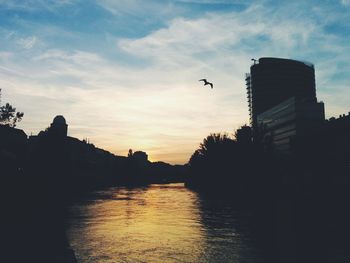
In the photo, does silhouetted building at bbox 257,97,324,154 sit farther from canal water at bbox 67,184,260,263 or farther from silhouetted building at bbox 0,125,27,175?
canal water at bbox 67,184,260,263

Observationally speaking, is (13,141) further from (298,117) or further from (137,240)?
(137,240)

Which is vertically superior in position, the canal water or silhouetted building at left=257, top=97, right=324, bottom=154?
silhouetted building at left=257, top=97, right=324, bottom=154

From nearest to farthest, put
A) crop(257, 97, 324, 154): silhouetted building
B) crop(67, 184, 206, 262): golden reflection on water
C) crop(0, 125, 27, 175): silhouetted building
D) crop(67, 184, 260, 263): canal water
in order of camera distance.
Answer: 1. crop(67, 184, 260, 263): canal water
2. crop(67, 184, 206, 262): golden reflection on water
3. crop(0, 125, 27, 175): silhouetted building
4. crop(257, 97, 324, 154): silhouetted building

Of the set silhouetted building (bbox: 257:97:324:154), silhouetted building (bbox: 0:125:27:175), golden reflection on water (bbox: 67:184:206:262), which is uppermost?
silhouetted building (bbox: 257:97:324:154)

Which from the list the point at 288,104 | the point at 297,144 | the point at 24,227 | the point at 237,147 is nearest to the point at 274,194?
the point at 237,147

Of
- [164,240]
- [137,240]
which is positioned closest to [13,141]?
[137,240]

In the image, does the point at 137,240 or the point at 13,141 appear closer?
the point at 137,240

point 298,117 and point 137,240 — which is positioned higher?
point 298,117

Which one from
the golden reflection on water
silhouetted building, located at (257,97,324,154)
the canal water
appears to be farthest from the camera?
silhouetted building, located at (257,97,324,154)

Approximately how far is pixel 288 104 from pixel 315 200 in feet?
397

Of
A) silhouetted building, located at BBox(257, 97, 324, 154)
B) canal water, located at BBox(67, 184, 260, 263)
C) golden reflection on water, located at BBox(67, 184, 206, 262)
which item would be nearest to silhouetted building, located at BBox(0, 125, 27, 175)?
golden reflection on water, located at BBox(67, 184, 206, 262)

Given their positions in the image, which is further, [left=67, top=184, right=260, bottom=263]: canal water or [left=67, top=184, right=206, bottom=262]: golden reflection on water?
[left=67, top=184, right=206, bottom=262]: golden reflection on water

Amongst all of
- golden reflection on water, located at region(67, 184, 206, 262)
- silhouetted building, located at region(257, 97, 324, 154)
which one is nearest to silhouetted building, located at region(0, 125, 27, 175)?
golden reflection on water, located at region(67, 184, 206, 262)

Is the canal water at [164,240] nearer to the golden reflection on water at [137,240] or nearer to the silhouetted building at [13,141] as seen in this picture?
the golden reflection on water at [137,240]
